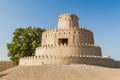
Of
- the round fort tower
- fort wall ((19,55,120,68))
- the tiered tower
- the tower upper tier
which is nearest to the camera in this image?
fort wall ((19,55,120,68))

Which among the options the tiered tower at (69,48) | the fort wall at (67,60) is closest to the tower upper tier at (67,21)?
the tiered tower at (69,48)

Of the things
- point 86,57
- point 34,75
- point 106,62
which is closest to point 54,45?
point 86,57

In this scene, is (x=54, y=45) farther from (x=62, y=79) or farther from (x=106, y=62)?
(x=62, y=79)

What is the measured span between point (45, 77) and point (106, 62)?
13.7m

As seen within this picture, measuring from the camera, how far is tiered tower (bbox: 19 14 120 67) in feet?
97.6

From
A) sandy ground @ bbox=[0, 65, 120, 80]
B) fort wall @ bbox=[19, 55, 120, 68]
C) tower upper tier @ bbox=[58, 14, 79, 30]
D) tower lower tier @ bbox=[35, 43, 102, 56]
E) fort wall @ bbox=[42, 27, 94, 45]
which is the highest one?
tower upper tier @ bbox=[58, 14, 79, 30]

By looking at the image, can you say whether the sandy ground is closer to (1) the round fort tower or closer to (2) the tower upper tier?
(1) the round fort tower

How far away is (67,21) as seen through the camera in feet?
126

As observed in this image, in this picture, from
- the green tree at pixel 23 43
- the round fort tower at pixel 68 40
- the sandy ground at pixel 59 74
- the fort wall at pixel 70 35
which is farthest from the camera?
the green tree at pixel 23 43

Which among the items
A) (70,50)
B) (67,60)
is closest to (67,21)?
(70,50)

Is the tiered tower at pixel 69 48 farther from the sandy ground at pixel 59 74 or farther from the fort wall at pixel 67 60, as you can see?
the sandy ground at pixel 59 74

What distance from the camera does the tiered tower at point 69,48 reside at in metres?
29.8

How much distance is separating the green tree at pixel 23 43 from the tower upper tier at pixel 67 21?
8398 mm

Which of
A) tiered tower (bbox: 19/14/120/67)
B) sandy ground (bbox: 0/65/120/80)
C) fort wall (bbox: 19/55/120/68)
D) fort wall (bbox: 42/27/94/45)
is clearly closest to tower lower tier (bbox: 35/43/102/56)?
tiered tower (bbox: 19/14/120/67)
